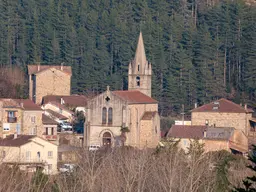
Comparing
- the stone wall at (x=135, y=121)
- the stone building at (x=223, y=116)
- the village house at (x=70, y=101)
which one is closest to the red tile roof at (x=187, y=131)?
the stone wall at (x=135, y=121)

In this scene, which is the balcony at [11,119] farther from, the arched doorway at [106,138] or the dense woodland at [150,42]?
the dense woodland at [150,42]

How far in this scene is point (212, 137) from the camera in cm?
6203

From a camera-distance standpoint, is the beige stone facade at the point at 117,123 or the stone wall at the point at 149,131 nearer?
the stone wall at the point at 149,131

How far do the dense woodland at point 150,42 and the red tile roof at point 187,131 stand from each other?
47.1 ft

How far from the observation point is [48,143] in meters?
55.2

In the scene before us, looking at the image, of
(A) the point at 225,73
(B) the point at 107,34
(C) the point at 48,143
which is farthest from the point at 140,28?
(C) the point at 48,143

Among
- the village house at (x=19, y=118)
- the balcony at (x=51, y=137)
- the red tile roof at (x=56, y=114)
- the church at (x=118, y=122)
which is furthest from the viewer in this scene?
the red tile roof at (x=56, y=114)

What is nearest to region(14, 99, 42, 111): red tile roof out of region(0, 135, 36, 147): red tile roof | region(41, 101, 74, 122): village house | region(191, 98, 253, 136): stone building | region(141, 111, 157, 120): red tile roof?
region(141, 111, 157, 120): red tile roof

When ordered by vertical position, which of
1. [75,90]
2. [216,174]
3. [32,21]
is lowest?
[216,174]

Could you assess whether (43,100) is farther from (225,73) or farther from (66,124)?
(225,73)

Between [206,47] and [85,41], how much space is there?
1057 centimetres

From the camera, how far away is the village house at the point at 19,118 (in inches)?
2424

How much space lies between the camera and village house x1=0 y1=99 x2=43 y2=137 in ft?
202

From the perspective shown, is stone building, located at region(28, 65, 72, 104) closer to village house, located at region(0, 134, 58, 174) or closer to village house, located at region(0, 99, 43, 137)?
village house, located at region(0, 99, 43, 137)
